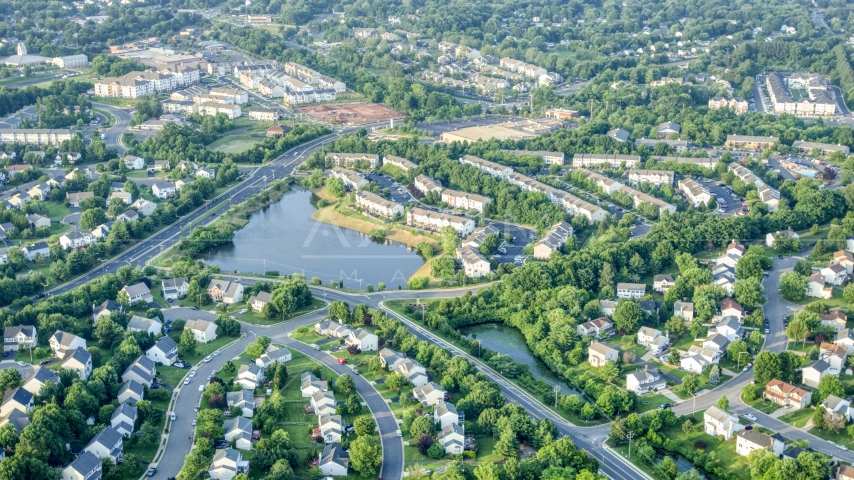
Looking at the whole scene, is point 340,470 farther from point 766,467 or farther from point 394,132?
point 394,132

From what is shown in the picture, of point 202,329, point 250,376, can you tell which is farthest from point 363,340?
point 202,329

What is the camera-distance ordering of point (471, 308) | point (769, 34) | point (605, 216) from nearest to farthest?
point (471, 308) → point (605, 216) → point (769, 34)

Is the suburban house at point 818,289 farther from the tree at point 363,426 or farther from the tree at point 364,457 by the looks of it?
the tree at point 364,457

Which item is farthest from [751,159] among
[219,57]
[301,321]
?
[219,57]

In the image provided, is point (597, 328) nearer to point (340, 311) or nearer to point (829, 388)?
point (829, 388)

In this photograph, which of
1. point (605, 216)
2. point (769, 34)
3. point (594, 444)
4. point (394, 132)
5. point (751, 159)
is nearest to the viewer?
point (594, 444)

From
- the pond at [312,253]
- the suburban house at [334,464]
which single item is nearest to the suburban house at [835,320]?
the pond at [312,253]

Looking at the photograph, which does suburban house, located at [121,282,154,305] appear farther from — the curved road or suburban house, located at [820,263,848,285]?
suburban house, located at [820,263,848,285]
